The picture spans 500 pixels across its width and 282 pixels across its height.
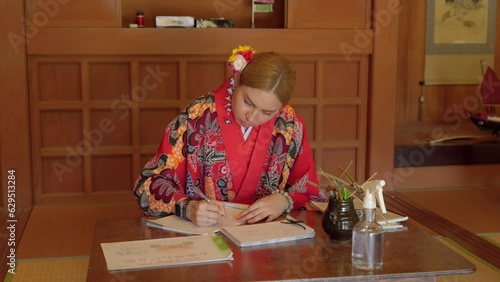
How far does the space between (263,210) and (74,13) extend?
8.04ft

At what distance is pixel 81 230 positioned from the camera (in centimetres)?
365

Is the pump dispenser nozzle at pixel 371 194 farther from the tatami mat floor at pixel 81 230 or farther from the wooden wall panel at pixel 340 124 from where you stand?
the wooden wall panel at pixel 340 124

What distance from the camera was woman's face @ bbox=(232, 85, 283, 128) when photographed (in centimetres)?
214

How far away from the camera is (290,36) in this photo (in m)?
4.27

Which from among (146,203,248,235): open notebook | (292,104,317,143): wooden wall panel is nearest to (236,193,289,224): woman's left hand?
(146,203,248,235): open notebook

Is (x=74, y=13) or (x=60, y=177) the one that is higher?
(x=74, y=13)

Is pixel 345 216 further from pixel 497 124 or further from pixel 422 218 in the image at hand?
pixel 497 124

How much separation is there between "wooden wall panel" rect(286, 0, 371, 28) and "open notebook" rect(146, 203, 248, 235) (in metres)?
2.41

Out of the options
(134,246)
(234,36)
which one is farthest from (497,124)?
(134,246)

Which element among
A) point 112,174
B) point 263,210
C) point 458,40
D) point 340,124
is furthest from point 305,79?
point 263,210

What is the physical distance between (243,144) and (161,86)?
1.94 m

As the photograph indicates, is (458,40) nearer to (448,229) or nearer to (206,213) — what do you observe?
(448,229)

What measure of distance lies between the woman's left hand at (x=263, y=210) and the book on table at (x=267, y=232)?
0.06 meters

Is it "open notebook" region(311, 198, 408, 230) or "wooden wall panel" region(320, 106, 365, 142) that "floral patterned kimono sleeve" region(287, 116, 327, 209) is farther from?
"wooden wall panel" region(320, 106, 365, 142)
